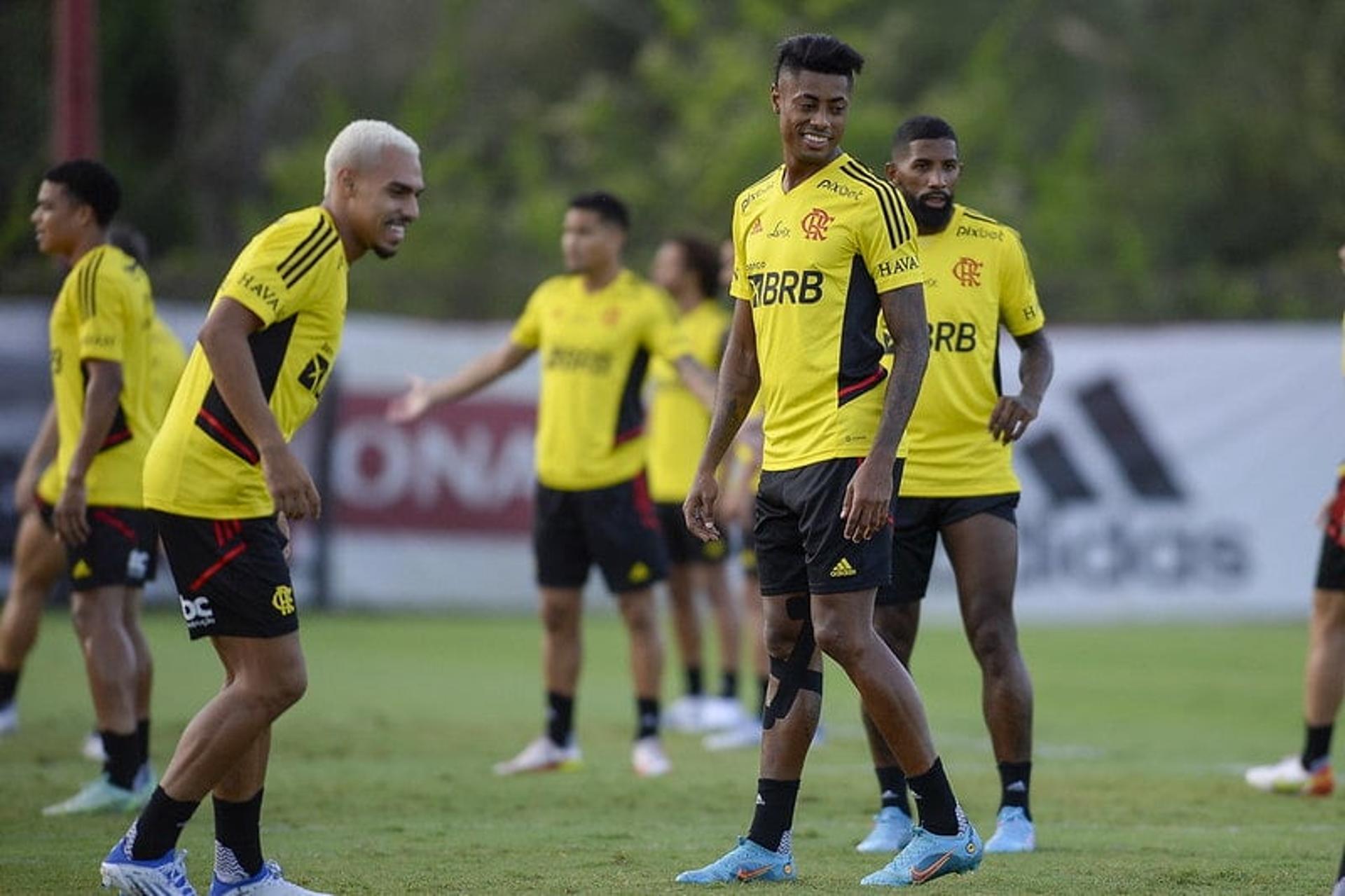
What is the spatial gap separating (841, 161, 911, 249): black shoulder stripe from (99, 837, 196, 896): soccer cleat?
301 cm

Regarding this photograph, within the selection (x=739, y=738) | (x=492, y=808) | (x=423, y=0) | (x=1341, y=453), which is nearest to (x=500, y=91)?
(x=423, y=0)

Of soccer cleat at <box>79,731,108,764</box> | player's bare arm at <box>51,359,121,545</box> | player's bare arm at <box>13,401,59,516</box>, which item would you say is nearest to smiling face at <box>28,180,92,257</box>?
player's bare arm at <box>51,359,121,545</box>

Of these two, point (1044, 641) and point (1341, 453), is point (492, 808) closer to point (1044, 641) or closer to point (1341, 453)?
point (1044, 641)

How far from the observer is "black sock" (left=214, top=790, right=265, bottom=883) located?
6.72 meters

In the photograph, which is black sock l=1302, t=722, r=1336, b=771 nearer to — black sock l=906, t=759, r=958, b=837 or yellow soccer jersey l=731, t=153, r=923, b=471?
black sock l=906, t=759, r=958, b=837

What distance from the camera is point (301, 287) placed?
6512 millimetres

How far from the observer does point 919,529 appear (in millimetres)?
8219

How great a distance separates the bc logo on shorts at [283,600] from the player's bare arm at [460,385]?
12.9 ft

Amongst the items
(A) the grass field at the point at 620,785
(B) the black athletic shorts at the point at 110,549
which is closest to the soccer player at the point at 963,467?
(A) the grass field at the point at 620,785

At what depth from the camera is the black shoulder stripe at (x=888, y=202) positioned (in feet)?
22.7

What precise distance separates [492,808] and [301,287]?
3.33m

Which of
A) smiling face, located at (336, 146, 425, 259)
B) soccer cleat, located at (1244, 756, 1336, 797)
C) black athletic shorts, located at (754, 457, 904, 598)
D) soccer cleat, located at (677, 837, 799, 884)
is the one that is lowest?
soccer cleat, located at (1244, 756, 1336, 797)

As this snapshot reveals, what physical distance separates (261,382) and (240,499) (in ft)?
1.21

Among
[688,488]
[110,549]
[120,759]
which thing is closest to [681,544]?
[688,488]
